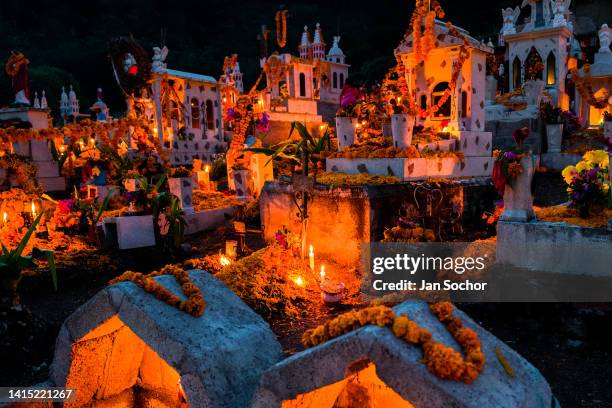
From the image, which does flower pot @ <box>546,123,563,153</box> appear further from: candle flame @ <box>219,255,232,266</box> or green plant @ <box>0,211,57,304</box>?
green plant @ <box>0,211,57,304</box>

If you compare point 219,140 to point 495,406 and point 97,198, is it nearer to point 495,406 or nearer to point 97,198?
point 97,198

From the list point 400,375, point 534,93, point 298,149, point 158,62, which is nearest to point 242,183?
point 298,149

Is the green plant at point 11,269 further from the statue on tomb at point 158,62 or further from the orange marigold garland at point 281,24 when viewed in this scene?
the orange marigold garland at point 281,24

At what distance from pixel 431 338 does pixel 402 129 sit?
25.2ft

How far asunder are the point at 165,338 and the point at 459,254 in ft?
17.2

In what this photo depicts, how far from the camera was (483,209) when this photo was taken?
1099 cm

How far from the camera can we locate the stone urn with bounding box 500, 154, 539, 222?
23.2 ft

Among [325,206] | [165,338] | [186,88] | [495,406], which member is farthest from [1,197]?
[186,88]

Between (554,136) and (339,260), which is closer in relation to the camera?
(339,260)

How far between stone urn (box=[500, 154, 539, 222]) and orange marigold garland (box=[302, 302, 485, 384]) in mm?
3853

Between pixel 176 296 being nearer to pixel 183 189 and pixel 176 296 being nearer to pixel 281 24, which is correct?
pixel 183 189

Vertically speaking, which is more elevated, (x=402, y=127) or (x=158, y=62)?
(x=158, y=62)

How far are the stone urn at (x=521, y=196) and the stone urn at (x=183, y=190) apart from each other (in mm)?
8495

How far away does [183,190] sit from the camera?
13.1 meters
